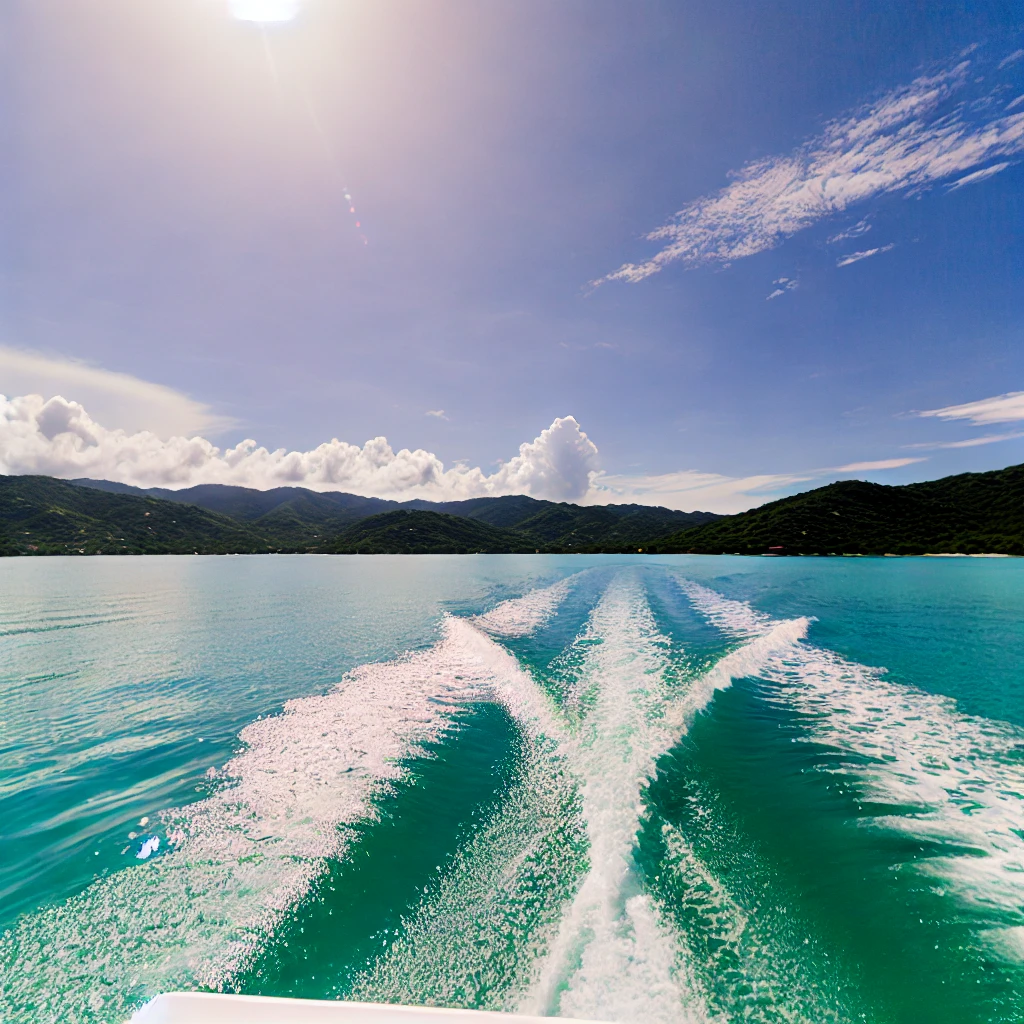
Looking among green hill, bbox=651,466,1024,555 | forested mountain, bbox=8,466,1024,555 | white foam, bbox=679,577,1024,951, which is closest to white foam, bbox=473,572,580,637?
white foam, bbox=679,577,1024,951

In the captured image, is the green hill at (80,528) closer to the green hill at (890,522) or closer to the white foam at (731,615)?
the white foam at (731,615)

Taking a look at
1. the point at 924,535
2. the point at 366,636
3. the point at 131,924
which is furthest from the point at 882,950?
the point at 924,535

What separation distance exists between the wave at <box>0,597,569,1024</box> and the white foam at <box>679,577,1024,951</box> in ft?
20.7

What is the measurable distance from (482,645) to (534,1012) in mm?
13230

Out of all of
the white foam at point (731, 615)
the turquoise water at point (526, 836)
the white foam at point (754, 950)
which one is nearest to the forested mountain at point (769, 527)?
the white foam at point (731, 615)

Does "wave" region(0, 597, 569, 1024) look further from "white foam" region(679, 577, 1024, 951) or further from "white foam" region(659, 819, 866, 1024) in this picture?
"white foam" region(679, 577, 1024, 951)

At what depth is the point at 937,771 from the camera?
765 cm

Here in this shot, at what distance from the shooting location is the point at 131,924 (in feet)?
15.1

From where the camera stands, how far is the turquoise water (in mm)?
3994

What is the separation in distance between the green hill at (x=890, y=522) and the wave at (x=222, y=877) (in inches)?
5034

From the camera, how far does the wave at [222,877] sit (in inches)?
158

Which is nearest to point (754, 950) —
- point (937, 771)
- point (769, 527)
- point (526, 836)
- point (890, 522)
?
point (526, 836)

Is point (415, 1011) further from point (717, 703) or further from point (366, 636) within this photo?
point (366, 636)

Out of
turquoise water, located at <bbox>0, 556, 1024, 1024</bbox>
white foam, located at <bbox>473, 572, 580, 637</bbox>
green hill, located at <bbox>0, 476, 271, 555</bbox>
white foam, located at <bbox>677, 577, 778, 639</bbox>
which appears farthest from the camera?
green hill, located at <bbox>0, 476, 271, 555</bbox>
